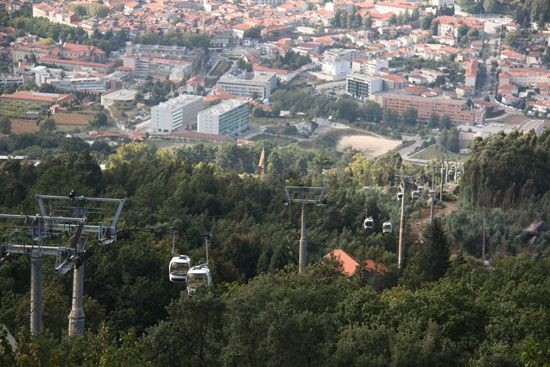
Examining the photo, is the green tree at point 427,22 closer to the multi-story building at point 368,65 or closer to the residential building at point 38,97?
the multi-story building at point 368,65

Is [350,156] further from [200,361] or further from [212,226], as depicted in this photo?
[200,361]

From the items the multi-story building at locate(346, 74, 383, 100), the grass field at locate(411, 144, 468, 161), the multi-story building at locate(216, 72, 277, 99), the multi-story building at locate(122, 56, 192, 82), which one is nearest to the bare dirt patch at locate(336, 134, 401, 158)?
the grass field at locate(411, 144, 468, 161)

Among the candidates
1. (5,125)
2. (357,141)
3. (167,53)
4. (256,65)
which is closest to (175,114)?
(357,141)

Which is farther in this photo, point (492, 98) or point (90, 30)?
point (90, 30)

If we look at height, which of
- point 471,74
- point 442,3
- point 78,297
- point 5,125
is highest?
point 78,297

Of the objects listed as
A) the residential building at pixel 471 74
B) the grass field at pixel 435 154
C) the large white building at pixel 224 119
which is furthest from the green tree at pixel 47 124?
the residential building at pixel 471 74

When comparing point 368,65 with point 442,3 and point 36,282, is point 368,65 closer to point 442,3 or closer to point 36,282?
point 442,3

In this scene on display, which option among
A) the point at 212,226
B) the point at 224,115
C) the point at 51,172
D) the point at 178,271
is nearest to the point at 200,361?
the point at 178,271
